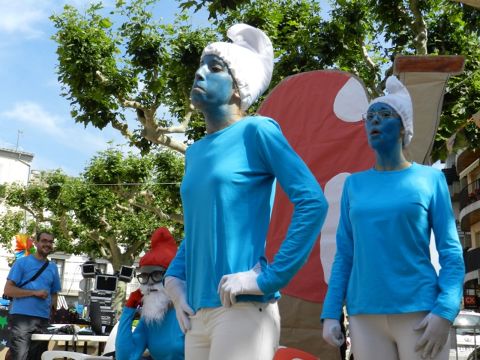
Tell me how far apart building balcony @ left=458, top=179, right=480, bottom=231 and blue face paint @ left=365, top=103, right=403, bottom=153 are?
113 feet

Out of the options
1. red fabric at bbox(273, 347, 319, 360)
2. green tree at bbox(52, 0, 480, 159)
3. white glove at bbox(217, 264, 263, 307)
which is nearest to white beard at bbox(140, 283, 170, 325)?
red fabric at bbox(273, 347, 319, 360)

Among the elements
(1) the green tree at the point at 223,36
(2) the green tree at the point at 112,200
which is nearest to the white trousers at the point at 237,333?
(1) the green tree at the point at 223,36

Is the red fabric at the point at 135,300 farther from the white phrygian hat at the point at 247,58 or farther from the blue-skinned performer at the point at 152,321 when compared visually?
the white phrygian hat at the point at 247,58

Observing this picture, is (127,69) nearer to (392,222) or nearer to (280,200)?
(280,200)

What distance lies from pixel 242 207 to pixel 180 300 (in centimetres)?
36

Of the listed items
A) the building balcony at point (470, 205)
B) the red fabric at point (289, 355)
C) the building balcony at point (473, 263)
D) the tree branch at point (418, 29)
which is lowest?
the red fabric at point (289, 355)

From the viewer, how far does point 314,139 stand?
4973mm

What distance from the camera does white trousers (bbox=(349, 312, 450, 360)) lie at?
240cm

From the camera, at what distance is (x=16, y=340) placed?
7.09 m

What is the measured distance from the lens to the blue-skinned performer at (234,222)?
202 cm

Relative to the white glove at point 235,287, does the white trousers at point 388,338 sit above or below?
below

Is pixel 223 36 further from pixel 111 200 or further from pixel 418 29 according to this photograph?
pixel 111 200

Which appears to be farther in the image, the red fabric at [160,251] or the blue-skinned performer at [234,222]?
the red fabric at [160,251]

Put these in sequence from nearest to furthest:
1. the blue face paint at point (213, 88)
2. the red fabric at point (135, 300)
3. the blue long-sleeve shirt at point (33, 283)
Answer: the blue face paint at point (213, 88), the red fabric at point (135, 300), the blue long-sleeve shirt at point (33, 283)
